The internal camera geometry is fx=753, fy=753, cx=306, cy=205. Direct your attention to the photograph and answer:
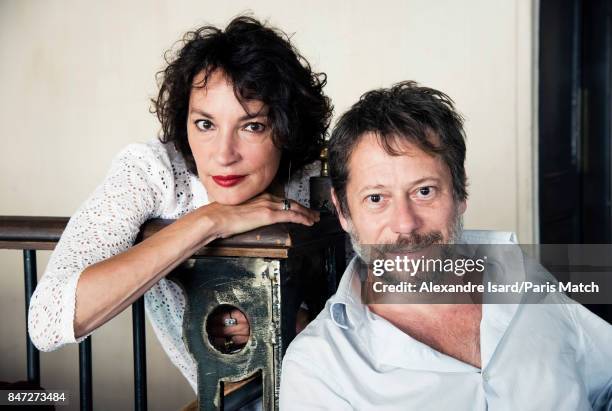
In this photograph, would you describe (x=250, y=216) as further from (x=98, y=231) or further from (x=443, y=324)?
(x=443, y=324)

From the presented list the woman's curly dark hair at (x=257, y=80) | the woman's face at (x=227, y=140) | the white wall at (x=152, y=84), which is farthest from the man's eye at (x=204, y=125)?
the white wall at (x=152, y=84)

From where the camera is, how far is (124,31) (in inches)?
171

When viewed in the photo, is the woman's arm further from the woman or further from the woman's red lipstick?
the woman's red lipstick

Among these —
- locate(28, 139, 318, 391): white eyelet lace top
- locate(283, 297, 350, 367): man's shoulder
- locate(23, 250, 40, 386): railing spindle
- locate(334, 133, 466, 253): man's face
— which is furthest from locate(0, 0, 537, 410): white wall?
locate(23, 250, 40, 386): railing spindle

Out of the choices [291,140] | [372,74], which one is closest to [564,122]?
[372,74]

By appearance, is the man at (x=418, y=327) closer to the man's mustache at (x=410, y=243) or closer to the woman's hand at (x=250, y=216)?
the man's mustache at (x=410, y=243)

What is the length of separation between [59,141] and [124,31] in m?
0.79

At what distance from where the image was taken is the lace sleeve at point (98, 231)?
1587 mm

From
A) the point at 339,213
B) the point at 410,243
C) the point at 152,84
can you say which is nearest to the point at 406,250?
the point at 410,243

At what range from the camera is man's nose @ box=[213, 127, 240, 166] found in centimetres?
190

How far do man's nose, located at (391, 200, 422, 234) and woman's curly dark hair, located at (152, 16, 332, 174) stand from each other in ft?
1.44

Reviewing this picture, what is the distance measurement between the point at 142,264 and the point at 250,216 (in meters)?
0.25

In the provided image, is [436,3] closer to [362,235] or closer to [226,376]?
[362,235]

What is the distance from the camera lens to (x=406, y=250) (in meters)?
1.69
